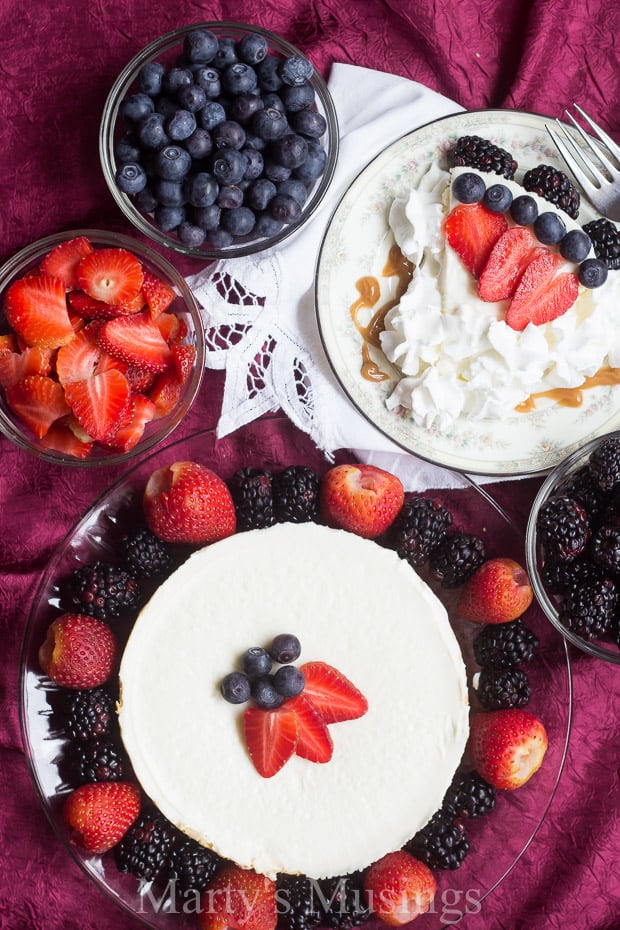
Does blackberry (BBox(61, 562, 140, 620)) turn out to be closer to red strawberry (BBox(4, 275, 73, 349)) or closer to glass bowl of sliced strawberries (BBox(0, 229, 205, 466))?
glass bowl of sliced strawberries (BBox(0, 229, 205, 466))

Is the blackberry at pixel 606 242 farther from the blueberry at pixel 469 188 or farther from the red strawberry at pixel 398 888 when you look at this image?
the red strawberry at pixel 398 888

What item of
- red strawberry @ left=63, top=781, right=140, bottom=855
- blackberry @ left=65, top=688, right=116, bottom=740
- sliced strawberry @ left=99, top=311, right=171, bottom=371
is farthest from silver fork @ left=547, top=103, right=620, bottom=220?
red strawberry @ left=63, top=781, right=140, bottom=855

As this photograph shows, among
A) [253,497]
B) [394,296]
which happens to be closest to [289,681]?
[253,497]

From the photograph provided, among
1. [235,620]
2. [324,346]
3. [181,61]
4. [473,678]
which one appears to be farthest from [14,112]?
[473,678]

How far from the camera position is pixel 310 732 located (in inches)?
70.9

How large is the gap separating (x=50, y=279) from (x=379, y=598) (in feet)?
3.37

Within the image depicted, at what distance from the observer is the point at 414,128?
2045 millimetres

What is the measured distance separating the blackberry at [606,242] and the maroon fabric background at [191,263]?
1.15 ft

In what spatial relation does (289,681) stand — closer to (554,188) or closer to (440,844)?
(440,844)

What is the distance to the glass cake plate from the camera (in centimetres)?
183

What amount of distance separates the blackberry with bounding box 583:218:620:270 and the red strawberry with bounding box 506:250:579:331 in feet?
0.34

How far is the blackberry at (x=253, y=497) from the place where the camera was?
6.15 feet

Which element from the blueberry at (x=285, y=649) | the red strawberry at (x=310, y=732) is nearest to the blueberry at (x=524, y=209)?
the blueberry at (x=285, y=649)

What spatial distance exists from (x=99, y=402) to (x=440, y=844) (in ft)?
4.06
